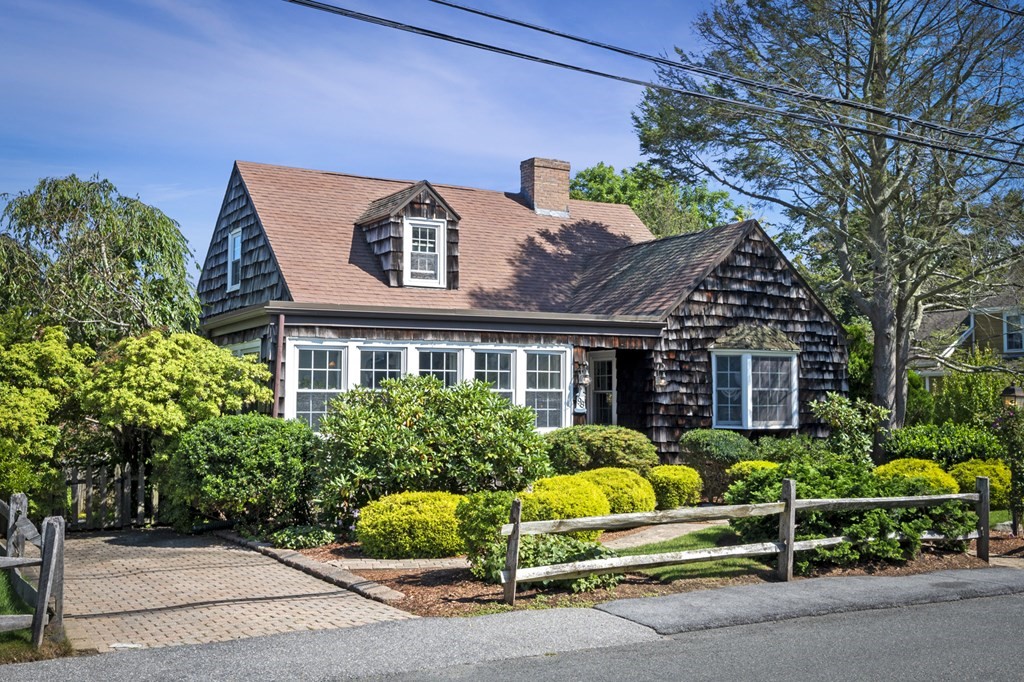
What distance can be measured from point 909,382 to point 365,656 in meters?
25.9

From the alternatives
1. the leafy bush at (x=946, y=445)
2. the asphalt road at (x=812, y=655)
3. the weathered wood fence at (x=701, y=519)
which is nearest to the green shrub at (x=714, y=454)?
the leafy bush at (x=946, y=445)

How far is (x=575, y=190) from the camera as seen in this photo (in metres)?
46.0

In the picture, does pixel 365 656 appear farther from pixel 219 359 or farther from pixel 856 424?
pixel 856 424

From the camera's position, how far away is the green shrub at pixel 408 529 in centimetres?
1168

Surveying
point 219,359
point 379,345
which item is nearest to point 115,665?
point 219,359

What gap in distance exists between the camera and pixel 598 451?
1625 cm

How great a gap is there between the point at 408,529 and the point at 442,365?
5.61m

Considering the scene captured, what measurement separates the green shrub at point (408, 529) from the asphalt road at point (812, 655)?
14.2ft

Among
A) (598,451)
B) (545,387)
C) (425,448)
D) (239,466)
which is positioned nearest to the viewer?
(425,448)

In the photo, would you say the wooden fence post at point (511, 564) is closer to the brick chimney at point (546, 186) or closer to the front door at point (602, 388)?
the front door at point (602, 388)

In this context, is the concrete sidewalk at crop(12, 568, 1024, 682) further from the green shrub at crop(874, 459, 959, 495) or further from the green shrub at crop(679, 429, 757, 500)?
the green shrub at crop(679, 429, 757, 500)

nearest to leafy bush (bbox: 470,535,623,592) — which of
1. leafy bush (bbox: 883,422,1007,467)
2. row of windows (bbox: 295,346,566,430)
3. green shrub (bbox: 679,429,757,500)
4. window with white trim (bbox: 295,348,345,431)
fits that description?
row of windows (bbox: 295,346,566,430)

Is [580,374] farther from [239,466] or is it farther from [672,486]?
[239,466]

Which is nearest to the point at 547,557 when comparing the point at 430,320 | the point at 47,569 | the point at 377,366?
the point at 47,569
